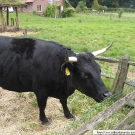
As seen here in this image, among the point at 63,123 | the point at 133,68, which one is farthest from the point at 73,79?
the point at 133,68

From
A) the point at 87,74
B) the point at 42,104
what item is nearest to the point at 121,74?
the point at 87,74

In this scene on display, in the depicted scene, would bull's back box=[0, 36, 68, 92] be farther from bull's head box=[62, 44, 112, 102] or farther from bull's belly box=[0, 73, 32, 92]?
bull's head box=[62, 44, 112, 102]

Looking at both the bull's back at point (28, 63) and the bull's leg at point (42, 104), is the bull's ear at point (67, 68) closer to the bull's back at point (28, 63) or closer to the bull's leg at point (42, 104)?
the bull's back at point (28, 63)

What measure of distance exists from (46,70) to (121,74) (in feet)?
5.36

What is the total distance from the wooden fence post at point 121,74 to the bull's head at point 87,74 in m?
1.33

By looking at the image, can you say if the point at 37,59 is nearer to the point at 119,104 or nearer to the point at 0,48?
the point at 0,48

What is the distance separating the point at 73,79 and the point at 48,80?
19.1 inches

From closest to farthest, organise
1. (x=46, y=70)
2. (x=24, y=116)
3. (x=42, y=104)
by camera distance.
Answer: (x=46, y=70) → (x=42, y=104) → (x=24, y=116)

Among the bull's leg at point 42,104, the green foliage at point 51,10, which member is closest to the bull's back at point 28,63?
the bull's leg at point 42,104

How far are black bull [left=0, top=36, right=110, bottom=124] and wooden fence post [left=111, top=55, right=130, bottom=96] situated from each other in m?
1.09

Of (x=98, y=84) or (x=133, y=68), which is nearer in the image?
(x=98, y=84)

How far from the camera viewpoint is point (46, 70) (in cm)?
421

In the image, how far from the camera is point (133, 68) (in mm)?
8234

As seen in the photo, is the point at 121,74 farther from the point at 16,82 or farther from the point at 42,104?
the point at 16,82
